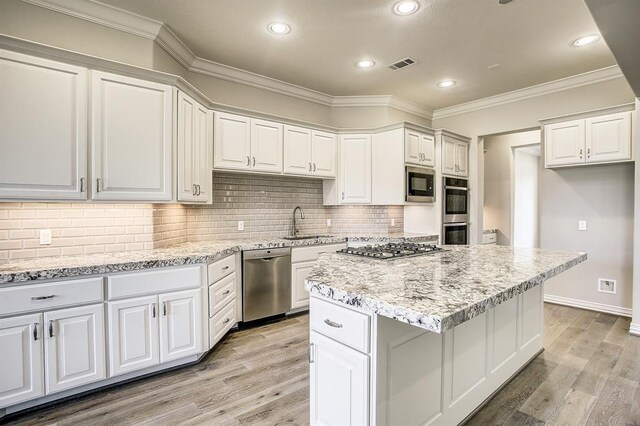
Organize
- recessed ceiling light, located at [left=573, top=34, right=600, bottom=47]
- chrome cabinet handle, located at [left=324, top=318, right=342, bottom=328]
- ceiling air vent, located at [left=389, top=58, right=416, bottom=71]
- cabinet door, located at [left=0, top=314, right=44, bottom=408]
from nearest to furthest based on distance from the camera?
chrome cabinet handle, located at [left=324, top=318, right=342, bottom=328], cabinet door, located at [left=0, top=314, right=44, bottom=408], recessed ceiling light, located at [left=573, top=34, right=600, bottom=47], ceiling air vent, located at [left=389, top=58, right=416, bottom=71]

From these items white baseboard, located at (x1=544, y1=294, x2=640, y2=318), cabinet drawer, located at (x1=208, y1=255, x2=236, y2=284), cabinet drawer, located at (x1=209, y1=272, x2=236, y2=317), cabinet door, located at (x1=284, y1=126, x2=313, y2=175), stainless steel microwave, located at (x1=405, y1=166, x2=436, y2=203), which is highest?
cabinet door, located at (x1=284, y1=126, x2=313, y2=175)

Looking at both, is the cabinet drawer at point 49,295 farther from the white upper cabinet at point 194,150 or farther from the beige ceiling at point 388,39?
the beige ceiling at point 388,39

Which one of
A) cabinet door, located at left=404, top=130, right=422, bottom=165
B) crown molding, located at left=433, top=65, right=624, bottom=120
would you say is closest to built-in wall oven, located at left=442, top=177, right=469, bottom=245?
cabinet door, located at left=404, top=130, right=422, bottom=165

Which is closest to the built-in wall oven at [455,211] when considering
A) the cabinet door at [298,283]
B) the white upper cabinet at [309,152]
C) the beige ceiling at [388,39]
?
the beige ceiling at [388,39]

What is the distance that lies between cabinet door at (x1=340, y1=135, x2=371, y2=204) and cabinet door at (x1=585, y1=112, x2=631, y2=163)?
2438mm

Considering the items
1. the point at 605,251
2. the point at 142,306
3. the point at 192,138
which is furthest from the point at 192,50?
the point at 605,251

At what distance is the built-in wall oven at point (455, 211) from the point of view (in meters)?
4.61

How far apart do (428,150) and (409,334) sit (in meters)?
3.57

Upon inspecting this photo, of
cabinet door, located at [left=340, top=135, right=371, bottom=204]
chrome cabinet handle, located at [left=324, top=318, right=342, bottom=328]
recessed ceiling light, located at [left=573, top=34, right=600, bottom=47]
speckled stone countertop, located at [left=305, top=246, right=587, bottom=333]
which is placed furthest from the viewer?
cabinet door, located at [left=340, top=135, right=371, bottom=204]

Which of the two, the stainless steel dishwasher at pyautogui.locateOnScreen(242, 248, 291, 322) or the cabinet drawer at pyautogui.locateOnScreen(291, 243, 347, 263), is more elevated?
the cabinet drawer at pyautogui.locateOnScreen(291, 243, 347, 263)

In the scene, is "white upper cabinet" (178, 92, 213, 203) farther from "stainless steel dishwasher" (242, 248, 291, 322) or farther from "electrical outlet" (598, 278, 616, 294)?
"electrical outlet" (598, 278, 616, 294)

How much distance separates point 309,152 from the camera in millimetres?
4141

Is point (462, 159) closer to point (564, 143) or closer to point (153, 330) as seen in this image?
point (564, 143)

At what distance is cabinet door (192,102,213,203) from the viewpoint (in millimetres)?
3080
